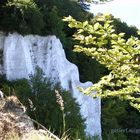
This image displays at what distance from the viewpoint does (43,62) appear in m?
32.5

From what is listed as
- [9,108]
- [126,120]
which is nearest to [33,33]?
[126,120]

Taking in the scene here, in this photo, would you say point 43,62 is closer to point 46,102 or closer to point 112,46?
point 46,102

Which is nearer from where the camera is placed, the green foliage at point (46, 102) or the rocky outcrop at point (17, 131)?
the rocky outcrop at point (17, 131)

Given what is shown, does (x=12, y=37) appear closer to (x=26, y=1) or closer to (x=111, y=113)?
(x=26, y=1)

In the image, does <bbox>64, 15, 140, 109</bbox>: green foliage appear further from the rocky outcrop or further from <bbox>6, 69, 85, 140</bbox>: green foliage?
<bbox>6, 69, 85, 140</bbox>: green foliage

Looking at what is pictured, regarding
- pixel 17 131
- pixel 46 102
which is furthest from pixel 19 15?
pixel 17 131

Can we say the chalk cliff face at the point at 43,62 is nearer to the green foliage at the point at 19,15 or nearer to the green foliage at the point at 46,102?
the green foliage at the point at 19,15

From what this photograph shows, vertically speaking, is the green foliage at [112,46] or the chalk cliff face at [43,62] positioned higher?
the green foliage at [112,46]

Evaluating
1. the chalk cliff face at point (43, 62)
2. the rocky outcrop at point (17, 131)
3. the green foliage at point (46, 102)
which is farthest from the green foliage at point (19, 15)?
the rocky outcrop at point (17, 131)

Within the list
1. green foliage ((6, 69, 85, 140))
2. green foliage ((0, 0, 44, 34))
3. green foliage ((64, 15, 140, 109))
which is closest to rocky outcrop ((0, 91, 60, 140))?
green foliage ((64, 15, 140, 109))

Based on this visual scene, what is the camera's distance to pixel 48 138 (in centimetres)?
514

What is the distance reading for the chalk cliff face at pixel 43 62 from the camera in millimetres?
30406

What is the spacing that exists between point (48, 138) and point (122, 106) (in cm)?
3793

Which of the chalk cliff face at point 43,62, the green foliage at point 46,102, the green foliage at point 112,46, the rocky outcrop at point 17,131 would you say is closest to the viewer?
the green foliage at point 112,46
